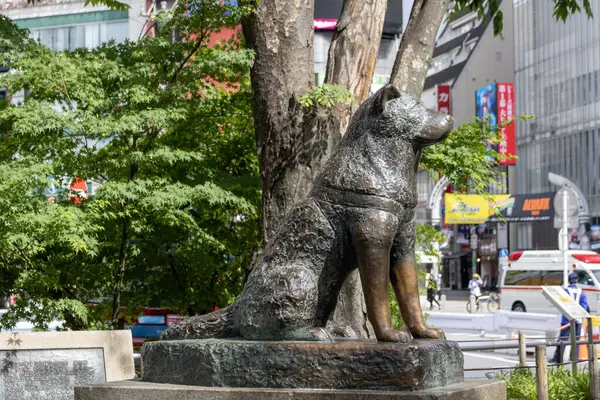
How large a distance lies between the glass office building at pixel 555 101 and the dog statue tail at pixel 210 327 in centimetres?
4701

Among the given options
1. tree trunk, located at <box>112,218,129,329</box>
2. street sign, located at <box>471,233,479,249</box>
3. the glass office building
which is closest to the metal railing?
tree trunk, located at <box>112,218,129,329</box>

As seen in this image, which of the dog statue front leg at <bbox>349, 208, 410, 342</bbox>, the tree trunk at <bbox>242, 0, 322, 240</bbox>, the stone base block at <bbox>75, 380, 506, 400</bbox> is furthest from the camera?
the tree trunk at <bbox>242, 0, 322, 240</bbox>

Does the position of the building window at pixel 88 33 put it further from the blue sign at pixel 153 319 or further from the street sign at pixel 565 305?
the street sign at pixel 565 305

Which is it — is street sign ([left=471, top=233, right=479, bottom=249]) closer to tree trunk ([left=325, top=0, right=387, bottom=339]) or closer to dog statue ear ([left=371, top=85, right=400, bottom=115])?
tree trunk ([left=325, top=0, right=387, bottom=339])

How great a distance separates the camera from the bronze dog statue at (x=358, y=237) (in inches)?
183

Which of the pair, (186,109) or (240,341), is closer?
(240,341)

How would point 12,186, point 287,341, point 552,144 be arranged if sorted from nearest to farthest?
point 287,341 < point 12,186 < point 552,144

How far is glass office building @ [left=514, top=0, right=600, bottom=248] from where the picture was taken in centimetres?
5172

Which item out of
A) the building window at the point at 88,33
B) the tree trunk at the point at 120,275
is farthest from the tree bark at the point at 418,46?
the building window at the point at 88,33

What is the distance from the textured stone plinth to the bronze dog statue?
208mm

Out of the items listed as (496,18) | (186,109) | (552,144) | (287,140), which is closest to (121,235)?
(186,109)

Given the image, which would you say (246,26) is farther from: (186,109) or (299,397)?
(299,397)

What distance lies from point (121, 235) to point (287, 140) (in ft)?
9.09

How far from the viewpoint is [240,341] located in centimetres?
477
